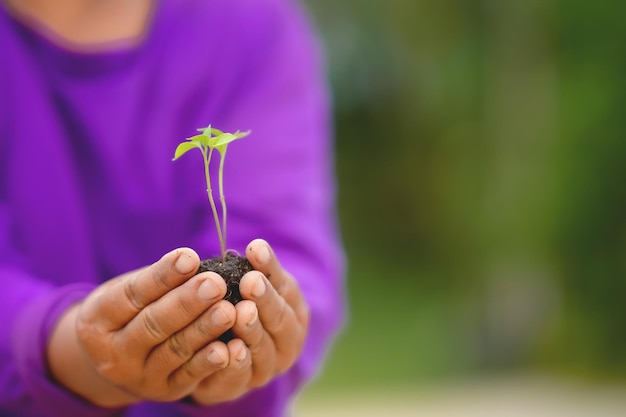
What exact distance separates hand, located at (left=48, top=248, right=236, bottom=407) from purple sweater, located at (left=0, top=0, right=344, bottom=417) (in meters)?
0.25

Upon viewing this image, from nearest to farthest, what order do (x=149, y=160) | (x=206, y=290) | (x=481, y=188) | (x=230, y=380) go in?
(x=206, y=290) < (x=230, y=380) < (x=149, y=160) < (x=481, y=188)

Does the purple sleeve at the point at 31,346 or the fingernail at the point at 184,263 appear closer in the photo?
the fingernail at the point at 184,263

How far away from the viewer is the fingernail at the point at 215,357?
69 cm

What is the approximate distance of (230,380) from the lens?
2.57 feet

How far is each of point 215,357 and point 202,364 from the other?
0.02 m

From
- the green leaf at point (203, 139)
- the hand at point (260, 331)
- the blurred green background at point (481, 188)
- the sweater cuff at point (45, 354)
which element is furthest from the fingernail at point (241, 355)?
the blurred green background at point (481, 188)

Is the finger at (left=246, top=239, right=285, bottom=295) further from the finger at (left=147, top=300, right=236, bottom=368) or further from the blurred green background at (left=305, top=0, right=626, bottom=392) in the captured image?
the blurred green background at (left=305, top=0, right=626, bottom=392)

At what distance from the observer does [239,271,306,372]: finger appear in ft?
2.27

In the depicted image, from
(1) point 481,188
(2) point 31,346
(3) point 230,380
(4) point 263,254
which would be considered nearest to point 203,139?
(4) point 263,254

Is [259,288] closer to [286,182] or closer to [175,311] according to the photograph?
[175,311]

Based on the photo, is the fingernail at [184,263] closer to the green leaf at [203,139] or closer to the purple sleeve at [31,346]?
the green leaf at [203,139]

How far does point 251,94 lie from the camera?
45.9 inches

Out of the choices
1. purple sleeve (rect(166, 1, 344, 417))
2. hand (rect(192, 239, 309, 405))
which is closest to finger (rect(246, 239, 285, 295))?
hand (rect(192, 239, 309, 405))

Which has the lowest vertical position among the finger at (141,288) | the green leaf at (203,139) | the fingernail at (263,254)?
the finger at (141,288)
